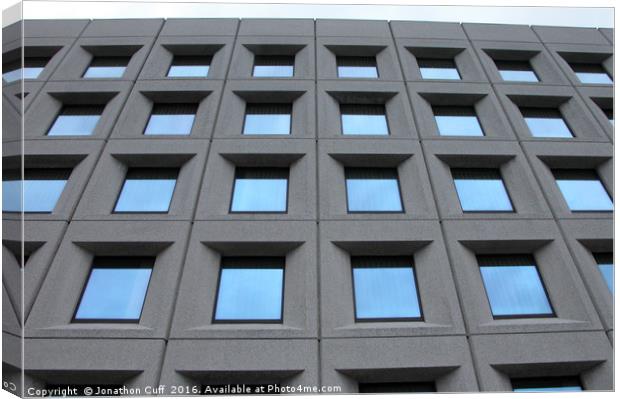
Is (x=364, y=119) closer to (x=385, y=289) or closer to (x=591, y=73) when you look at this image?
(x=385, y=289)

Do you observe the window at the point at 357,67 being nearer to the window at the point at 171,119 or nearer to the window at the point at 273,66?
the window at the point at 273,66

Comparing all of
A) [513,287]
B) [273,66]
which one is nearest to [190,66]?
[273,66]

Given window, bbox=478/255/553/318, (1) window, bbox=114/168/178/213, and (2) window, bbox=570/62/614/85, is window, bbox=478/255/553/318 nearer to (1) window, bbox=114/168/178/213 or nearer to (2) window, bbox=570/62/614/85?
(2) window, bbox=570/62/614/85

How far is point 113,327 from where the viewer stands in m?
6.58

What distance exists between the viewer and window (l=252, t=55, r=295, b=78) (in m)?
11.1

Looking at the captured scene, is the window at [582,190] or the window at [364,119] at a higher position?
the window at [364,119]

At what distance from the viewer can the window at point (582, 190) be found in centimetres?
814

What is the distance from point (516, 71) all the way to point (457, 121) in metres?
2.39

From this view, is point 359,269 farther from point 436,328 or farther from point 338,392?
point 338,392

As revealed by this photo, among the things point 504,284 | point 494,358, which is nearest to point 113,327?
point 494,358

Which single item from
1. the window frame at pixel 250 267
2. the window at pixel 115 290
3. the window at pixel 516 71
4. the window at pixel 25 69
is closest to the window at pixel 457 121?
the window at pixel 516 71

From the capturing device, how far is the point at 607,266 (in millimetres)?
7410

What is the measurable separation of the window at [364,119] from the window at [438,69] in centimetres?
176

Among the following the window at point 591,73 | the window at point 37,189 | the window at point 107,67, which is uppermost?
the window at point 107,67
